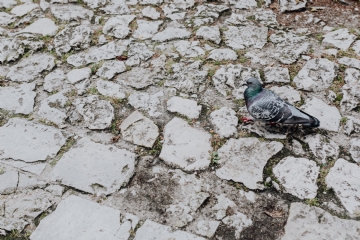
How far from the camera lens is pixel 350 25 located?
4773 millimetres

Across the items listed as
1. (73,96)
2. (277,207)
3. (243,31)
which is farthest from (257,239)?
(243,31)

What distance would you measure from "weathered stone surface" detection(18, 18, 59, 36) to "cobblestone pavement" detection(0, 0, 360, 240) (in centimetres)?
3

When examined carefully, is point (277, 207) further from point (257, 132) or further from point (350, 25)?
point (350, 25)

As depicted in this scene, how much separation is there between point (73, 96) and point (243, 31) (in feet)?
7.72

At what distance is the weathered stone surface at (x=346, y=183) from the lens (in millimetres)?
2854

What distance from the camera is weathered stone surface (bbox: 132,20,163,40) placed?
480cm

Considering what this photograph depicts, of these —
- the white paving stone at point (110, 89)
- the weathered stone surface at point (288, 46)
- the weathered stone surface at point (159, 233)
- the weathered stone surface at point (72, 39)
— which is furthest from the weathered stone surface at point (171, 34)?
the weathered stone surface at point (159, 233)

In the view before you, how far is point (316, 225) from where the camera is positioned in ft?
9.02

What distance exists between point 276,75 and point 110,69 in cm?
195

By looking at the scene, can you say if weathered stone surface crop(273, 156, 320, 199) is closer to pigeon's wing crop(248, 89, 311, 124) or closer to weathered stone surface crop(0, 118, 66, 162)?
pigeon's wing crop(248, 89, 311, 124)

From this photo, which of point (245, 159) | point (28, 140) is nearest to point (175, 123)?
point (245, 159)

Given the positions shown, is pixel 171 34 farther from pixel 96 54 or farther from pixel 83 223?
pixel 83 223

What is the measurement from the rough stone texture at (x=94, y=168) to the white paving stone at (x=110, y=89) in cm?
70

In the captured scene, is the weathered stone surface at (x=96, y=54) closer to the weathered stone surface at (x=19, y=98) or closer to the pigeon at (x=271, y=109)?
the weathered stone surface at (x=19, y=98)
